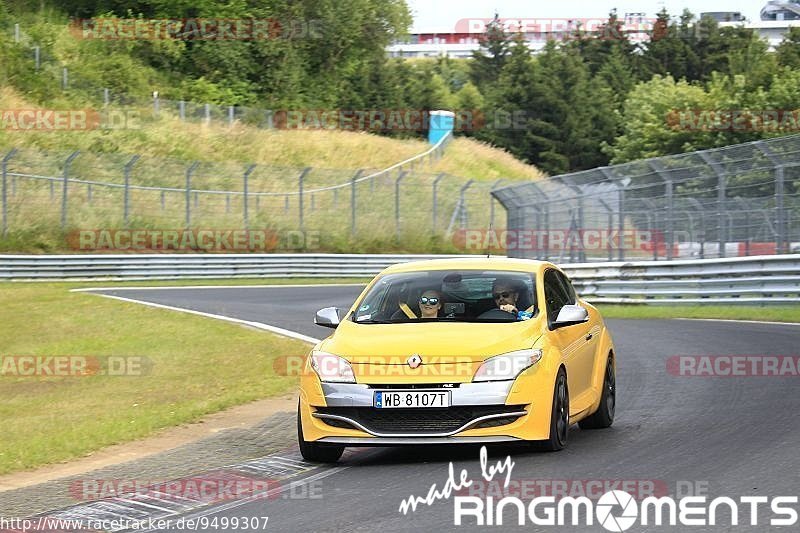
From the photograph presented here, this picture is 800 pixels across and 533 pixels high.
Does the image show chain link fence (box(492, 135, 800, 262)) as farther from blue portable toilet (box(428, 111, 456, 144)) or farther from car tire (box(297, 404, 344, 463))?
blue portable toilet (box(428, 111, 456, 144))

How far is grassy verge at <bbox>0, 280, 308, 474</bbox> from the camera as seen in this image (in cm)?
1231

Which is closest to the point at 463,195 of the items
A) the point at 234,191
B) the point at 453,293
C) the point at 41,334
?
the point at 234,191

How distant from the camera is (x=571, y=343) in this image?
1011 centimetres

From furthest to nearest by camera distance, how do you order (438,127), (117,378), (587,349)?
(438,127) < (117,378) < (587,349)

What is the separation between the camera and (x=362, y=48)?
74.9m

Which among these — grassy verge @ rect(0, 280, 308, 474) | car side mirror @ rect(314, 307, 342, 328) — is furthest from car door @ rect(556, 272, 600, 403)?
grassy verge @ rect(0, 280, 308, 474)

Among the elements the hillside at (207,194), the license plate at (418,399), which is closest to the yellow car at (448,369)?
the license plate at (418,399)

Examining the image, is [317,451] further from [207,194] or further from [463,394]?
[207,194]

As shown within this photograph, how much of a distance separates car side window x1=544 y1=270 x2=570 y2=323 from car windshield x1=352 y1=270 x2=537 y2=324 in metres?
0.15
